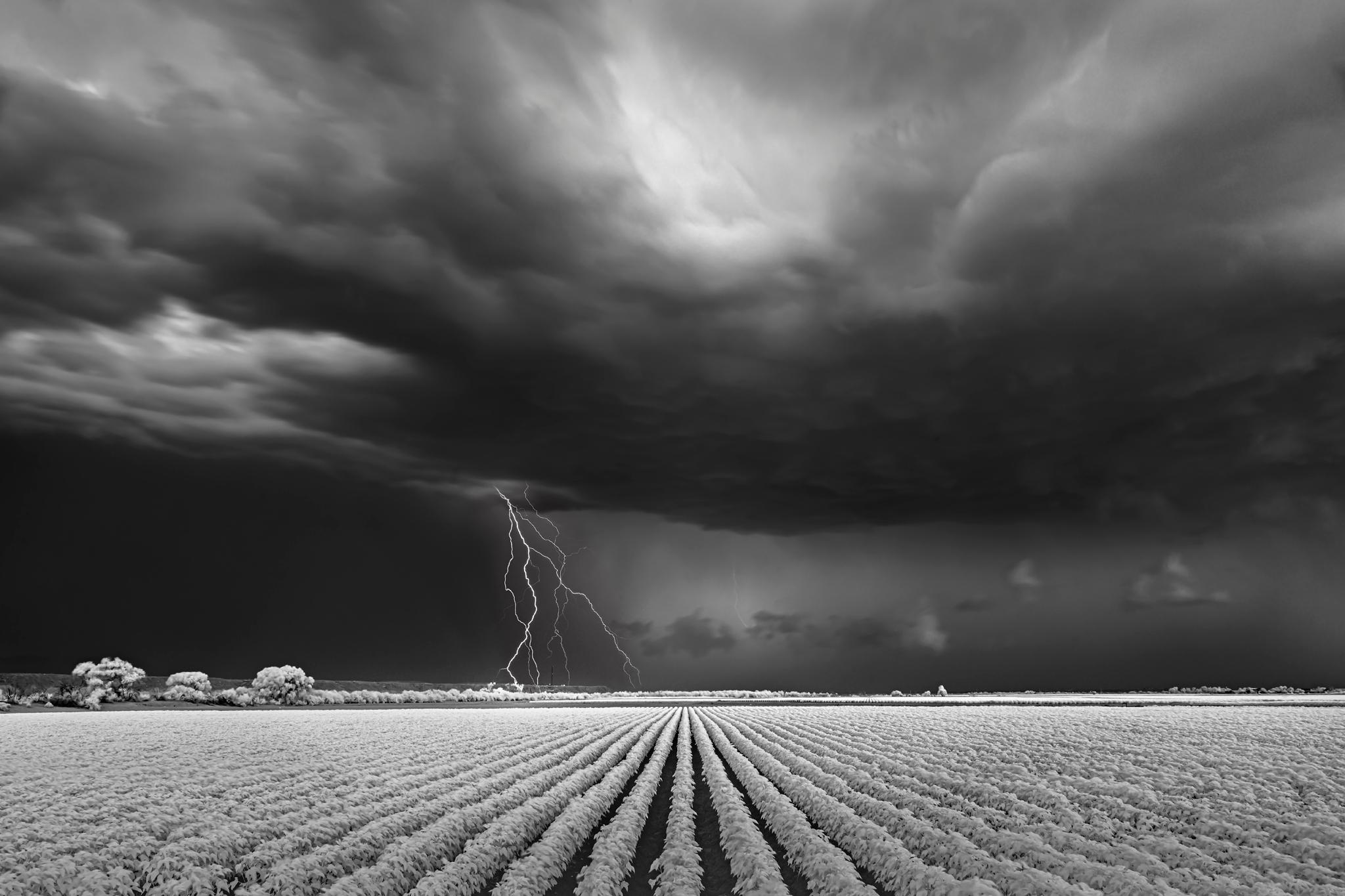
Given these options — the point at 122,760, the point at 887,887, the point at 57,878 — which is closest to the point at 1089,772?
the point at 887,887

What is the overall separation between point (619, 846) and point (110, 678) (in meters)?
121

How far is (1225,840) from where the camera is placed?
55.7 feet

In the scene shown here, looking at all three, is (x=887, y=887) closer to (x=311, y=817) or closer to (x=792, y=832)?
(x=792, y=832)

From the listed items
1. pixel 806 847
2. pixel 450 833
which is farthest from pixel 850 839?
pixel 450 833

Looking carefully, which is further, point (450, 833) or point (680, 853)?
point (450, 833)

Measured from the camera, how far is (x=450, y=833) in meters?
17.2

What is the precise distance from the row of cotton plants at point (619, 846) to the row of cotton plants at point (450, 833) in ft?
9.21

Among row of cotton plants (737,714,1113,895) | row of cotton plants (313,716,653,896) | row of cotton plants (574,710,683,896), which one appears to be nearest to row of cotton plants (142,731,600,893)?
row of cotton plants (313,716,653,896)

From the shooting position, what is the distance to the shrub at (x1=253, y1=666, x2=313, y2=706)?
370ft

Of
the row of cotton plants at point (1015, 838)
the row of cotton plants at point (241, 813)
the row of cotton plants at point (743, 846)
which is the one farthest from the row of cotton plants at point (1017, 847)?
the row of cotton plants at point (241, 813)

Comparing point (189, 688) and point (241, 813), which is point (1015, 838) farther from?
point (189, 688)

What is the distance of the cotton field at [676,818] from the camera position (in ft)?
46.1

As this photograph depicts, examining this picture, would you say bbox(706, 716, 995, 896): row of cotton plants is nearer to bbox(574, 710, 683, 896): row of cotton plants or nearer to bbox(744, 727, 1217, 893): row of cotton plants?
bbox(744, 727, 1217, 893): row of cotton plants

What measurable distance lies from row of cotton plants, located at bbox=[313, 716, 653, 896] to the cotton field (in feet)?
0.31
